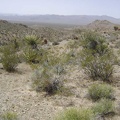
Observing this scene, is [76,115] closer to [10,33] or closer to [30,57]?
[30,57]

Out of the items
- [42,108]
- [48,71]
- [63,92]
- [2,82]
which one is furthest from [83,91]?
[2,82]

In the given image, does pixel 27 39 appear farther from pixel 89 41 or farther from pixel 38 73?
pixel 38 73

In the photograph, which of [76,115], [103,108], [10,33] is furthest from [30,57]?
[10,33]

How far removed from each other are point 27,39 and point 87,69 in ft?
26.9

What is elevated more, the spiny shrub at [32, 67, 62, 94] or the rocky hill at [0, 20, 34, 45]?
the spiny shrub at [32, 67, 62, 94]

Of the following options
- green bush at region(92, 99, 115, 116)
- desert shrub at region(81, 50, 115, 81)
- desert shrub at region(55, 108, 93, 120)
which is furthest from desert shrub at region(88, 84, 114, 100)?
desert shrub at region(55, 108, 93, 120)

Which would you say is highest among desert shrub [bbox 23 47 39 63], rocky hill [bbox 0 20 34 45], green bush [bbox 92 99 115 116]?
green bush [bbox 92 99 115 116]

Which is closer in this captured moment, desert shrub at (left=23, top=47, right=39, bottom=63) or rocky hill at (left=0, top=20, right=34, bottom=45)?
desert shrub at (left=23, top=47, right=39, bottom=63)

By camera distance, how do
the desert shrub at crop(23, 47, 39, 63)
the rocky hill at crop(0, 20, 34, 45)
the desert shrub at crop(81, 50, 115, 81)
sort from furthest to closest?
1. the rocky hill at crop(0, 20, 34, 45)
2. the desert shrub at crop(23, 47, 39, 63)
3. the desert shrub at crop(81, 50, 115, 81)

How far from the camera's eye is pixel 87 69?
37.3ft

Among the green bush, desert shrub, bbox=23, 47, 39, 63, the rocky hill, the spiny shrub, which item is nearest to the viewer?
the green bush

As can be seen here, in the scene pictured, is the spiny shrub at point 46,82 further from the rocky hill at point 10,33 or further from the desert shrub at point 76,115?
the rocky hill at point 10,33

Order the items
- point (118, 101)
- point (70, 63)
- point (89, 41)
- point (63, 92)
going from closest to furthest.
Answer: point (118, 101), point (63, 92), point (70, 63), point (89, 41)

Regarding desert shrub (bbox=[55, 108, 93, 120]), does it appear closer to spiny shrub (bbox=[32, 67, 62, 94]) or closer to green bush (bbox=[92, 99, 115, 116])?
green bush (bbox=[92, 99, 115, 116])
